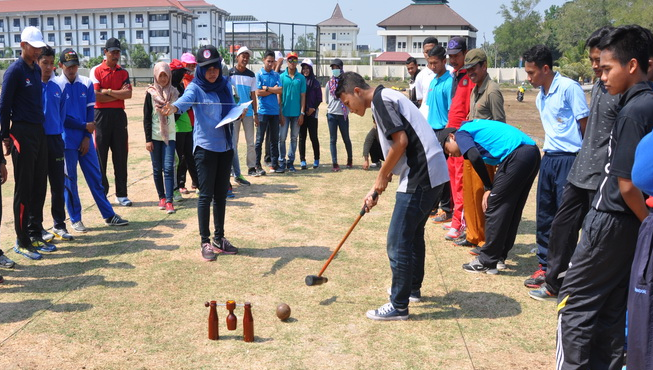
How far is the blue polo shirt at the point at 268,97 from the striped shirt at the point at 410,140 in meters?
6.52

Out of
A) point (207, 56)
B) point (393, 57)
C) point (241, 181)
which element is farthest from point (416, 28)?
point (207, 56)

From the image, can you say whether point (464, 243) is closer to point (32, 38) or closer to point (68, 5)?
point (32, 38)

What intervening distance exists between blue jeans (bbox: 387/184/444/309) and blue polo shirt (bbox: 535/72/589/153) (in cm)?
147

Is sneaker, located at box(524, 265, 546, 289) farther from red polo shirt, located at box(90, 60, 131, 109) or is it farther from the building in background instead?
the building in background

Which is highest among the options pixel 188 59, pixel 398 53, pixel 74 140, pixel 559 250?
pixel 398 53

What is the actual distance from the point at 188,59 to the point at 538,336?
6.99 meters

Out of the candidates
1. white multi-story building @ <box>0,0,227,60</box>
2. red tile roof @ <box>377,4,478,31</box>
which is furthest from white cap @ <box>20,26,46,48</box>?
red tile roof @ <box>377,4,478,31</box>

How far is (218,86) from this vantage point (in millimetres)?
6512

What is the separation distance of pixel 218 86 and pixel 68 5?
341 feet

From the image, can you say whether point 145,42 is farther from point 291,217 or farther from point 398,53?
point 291,217

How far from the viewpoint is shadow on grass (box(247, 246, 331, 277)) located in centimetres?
648

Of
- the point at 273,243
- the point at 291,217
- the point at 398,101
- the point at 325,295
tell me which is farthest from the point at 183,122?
the point at 398,101

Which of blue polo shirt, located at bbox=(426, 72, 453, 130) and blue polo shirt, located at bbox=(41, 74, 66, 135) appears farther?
blue polo shirt, located at bbox=(426, 72, 453, 130)

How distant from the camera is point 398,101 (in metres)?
4.59
